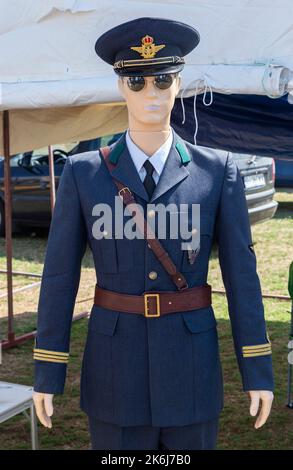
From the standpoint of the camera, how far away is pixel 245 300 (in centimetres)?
241

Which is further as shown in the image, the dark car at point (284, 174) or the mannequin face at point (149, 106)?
the dark car at point (284, 174)

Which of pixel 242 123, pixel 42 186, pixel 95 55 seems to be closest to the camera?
pixel 242 123

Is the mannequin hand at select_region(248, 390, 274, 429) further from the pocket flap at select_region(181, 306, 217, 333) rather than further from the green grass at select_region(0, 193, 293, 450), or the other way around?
the green grass at select_region(0, 193, 293, 450)

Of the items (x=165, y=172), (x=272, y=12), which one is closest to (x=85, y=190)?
(x=165, y=172)

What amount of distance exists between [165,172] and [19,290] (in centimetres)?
522

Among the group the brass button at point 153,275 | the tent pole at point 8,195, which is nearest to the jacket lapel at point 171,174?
the brass button at point 153,275

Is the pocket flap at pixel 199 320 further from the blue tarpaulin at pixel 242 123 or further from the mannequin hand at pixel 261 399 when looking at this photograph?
the blue tarpaulin at pixel 242 123

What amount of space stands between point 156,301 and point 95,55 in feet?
5.79

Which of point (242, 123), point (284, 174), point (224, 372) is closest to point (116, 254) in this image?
point (242, 123)

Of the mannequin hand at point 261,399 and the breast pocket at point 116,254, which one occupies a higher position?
the breast pocket at point 116,254

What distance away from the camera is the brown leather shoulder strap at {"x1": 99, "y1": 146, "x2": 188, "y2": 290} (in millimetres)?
2381

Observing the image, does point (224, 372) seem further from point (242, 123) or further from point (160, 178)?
point (160, 178)

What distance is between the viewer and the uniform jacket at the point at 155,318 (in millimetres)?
2410

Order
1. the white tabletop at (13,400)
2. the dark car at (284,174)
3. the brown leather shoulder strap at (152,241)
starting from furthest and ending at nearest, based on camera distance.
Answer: the dark car at (284,174) < the white tabletop at (13,400) < the brown leather shoulder strap at (152,241)
